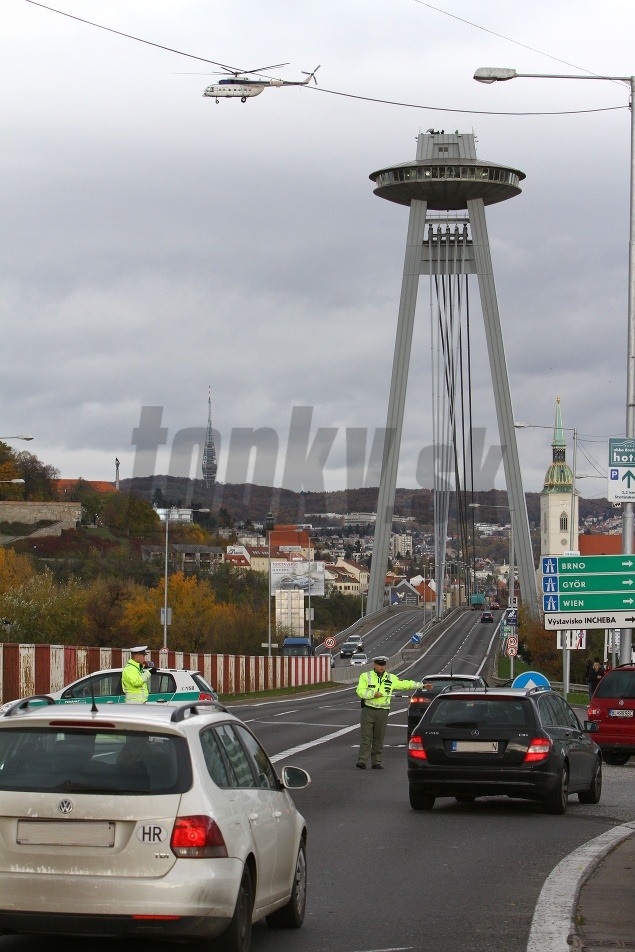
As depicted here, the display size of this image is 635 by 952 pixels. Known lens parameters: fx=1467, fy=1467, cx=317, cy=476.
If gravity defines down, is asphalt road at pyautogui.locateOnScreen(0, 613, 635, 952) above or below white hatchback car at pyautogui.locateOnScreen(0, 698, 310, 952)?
below

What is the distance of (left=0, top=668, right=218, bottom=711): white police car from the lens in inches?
769

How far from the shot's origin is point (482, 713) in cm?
1514

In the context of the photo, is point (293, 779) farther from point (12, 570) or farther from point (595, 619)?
point (12, 570)

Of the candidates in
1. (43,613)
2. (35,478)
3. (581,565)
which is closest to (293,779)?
(581,565)

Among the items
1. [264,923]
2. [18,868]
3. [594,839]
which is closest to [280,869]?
[264,923]

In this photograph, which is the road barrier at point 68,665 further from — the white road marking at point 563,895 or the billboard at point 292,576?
the billboard at point 292,576

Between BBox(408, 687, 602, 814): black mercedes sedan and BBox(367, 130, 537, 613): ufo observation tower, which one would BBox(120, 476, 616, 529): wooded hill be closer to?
BBox(367, 130, 537, 613): ufo observation tower

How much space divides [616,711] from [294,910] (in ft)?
48.3

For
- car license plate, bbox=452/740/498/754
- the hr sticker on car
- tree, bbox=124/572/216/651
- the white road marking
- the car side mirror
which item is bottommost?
tree, bbox=124/572/216/651

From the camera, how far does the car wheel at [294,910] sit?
27.4 feet

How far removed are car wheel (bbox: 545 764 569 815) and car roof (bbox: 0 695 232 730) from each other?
26.3 ft

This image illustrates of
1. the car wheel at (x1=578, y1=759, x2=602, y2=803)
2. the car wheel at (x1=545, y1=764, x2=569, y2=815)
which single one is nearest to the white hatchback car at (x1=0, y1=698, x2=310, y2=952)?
the car wheel at (x1=545, y1=764, x2=569, y2=815)

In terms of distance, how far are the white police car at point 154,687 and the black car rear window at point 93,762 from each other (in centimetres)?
1137

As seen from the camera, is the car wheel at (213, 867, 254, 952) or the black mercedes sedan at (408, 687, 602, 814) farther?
the black mercedes sedan at (408, 687, 602, 814)
